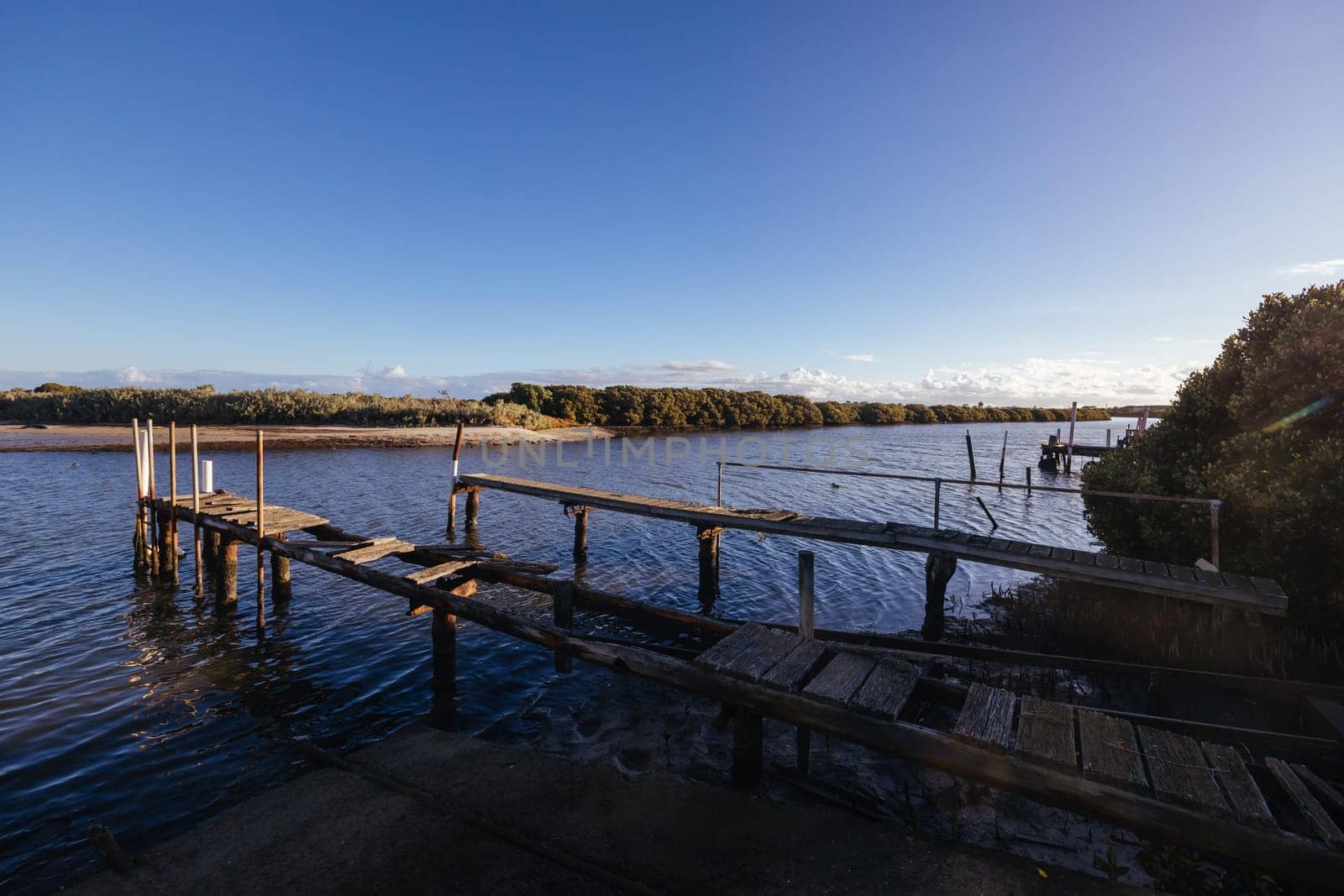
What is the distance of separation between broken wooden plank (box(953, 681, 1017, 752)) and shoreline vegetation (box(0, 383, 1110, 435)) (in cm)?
3559

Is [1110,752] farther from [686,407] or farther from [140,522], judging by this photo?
[686,407]

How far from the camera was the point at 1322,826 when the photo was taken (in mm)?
4070

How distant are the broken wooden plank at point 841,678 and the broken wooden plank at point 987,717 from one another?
859 millimetres

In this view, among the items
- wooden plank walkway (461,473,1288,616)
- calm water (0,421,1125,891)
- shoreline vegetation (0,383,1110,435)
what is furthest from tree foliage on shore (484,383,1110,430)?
wooden plank walkway (461,473,1288,616)

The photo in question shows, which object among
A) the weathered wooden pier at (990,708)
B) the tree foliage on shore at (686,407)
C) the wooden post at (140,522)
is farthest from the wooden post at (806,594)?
the tree foliage on shore at (686,407)

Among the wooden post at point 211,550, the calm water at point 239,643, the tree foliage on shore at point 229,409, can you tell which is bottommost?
the calm water at point 239,643

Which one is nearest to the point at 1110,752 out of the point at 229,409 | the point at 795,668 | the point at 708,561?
the point at 795,668

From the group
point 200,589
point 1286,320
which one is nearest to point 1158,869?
point 1286,320

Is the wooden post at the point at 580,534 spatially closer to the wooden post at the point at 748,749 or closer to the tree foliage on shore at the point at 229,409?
the wooden post at the point at 748,749

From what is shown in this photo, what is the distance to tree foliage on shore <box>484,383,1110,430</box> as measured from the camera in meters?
84.9

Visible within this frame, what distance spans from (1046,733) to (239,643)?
12539 millimetres

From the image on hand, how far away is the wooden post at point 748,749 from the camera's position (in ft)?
20.3

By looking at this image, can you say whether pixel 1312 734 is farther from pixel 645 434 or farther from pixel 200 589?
pixel 645 434

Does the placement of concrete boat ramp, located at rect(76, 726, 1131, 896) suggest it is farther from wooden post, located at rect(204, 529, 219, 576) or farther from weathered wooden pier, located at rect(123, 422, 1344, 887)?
wooden post, located at rect(204, 529, 219, 576)
